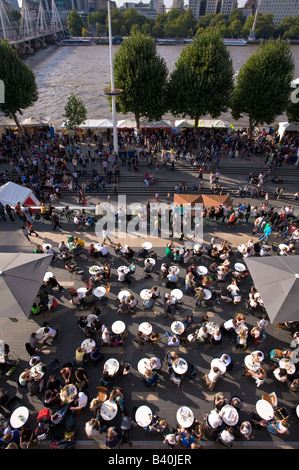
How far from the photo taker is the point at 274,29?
11831 cm

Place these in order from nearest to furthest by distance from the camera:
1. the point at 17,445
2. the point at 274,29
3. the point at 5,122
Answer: the point at 17,445 → the point at 5,122 → the point at 274,29

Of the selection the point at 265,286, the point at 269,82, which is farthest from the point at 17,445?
the point at 269,82

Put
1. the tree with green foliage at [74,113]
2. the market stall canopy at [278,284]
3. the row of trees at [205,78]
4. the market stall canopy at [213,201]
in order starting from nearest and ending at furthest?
the market stall canopy at [278,284], the market stall canopy at [213,201], the row of trees at [205,78], the tree with green foliage at [74,113]

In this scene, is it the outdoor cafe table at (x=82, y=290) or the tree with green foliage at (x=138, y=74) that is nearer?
the outdoor cafe table at (x=82, y=290)

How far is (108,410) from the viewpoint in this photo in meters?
7.88

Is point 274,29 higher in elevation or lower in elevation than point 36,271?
higher

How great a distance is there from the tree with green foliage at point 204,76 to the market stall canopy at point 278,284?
19.9 metres

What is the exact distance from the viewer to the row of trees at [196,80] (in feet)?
80.4

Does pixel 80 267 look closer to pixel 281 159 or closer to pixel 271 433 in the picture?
pixel 271 433

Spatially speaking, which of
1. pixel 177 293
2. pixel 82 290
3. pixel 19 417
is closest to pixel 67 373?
pixel 19 417

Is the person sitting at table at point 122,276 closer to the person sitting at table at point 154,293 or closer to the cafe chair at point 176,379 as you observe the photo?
the person sitting at table at point 154,293

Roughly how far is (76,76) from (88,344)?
76282 millimetres

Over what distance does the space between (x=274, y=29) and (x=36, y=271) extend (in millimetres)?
154707

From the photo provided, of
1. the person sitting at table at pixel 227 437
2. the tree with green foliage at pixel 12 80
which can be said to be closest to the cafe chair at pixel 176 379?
the person sitting at table at pixel 227 437
